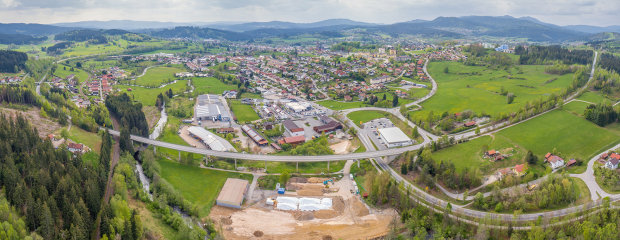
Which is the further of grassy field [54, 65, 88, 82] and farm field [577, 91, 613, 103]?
grassy field [54, 65, 88, 82]

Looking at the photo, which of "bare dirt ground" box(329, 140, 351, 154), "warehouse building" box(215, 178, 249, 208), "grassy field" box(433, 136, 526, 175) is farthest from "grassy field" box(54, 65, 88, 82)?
"grassy field" box(433, 136, 526, 175)

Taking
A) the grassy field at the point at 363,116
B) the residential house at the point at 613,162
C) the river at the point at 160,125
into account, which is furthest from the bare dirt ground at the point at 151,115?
the residential house at the point at 613,162

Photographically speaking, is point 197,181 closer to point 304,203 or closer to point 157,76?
point 304,203

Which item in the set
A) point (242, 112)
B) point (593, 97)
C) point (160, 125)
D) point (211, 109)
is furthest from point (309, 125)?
point (593, 97)

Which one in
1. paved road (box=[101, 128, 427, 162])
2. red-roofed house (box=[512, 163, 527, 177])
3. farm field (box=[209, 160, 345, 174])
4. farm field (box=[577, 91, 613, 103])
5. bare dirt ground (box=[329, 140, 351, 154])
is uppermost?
farm field (box=[577, 91, 613, 103])

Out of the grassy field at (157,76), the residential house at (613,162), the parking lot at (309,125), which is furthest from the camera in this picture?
the grassy field at (157,76)

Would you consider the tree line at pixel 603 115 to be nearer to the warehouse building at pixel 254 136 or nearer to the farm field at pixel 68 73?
the warehouse building at pixel 254 136

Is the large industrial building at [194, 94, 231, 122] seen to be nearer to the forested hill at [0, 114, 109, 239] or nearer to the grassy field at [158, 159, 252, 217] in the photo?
the grassy field at [158, 159, 252, 217]

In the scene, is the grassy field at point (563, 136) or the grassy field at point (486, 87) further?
the grassy field at point (486, 87)
